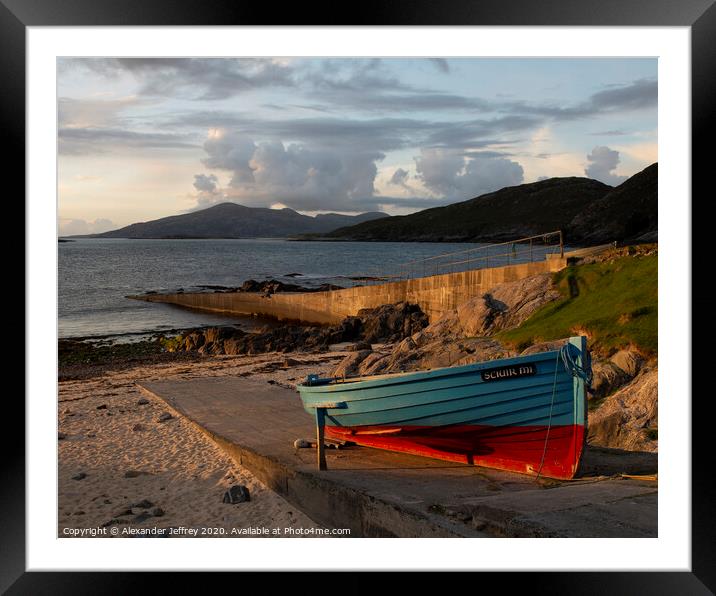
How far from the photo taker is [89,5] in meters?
6.46

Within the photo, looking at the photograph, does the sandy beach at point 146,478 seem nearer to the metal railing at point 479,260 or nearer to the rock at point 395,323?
the metal railing at point 479,260

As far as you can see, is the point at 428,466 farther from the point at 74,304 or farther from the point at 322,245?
the point at 322,245

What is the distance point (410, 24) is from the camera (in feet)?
21.5

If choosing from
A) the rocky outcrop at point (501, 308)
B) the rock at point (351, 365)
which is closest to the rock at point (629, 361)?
the rocky outcrop at point (501, 308)

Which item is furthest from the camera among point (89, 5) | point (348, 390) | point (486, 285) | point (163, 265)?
point (163, 265)

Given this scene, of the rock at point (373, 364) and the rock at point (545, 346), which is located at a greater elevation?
the rock at point (545, 346)

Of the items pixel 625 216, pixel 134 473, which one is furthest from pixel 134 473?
pixel 625 216

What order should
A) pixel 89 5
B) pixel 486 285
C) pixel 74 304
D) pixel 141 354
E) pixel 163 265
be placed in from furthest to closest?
pixel 163 265 → pixel 74 304 → pixel 141 354 → pixel 486 285 → pixel 89 5

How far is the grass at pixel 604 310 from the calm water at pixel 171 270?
68.4 feet

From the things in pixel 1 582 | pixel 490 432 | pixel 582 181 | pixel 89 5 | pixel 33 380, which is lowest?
pixel 1 582

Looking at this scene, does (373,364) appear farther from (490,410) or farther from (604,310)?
(490,410)

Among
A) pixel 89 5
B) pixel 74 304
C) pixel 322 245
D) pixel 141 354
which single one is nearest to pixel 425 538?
pixel 89 5

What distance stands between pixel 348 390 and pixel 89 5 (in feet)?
17.6

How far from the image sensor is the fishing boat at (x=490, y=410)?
26.3 feet
